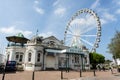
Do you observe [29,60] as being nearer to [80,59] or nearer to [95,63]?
[80,59]

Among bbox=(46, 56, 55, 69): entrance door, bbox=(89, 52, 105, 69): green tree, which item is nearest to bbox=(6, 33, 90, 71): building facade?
bbox=(46, 56, 55, 69): entrance door

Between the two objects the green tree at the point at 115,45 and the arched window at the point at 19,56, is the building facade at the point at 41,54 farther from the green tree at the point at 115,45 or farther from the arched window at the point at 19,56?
the green tree at the point at 115,45

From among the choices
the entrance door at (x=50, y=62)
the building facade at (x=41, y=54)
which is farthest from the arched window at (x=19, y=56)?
the entrance door at (x=50, y=62)

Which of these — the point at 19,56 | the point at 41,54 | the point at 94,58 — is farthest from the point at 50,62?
the point at 94,58

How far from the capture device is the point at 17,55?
104 feet

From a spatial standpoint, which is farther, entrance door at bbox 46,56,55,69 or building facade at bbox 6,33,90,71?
entrance door at bbox 46,56,55,69

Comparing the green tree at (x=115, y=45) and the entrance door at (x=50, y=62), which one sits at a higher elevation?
the green tree at (x=115, y=45)

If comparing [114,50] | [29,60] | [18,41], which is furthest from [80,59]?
[18,41]

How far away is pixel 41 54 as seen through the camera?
29.8m

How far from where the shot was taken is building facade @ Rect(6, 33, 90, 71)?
29.0 metres

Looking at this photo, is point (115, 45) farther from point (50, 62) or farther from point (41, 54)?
point (41, 54)

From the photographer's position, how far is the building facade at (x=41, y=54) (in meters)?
29.0

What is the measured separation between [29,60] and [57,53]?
250 inches

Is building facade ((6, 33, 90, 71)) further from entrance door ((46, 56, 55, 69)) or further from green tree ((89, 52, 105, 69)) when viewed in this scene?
green tree ((89, 52, 105, 69))
